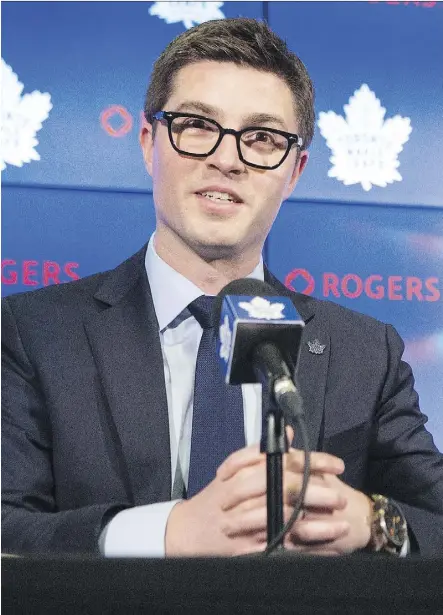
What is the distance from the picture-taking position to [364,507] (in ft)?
4.26

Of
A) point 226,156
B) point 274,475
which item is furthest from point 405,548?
point 226,156

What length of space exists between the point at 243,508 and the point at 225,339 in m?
0.30

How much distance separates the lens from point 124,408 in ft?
5.04

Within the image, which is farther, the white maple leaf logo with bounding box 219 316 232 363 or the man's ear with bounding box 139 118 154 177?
the man's ear with bounding box 139 118 154 177

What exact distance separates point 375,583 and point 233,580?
0.11 meters

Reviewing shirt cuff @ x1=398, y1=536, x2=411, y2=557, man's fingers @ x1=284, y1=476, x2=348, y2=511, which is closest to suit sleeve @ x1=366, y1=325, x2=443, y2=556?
shirt cuff @ x1=398, y1=536, x2=411, y2=557

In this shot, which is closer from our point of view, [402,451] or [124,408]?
[124,408]

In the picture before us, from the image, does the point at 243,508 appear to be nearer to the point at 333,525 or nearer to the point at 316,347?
the point at 333,525

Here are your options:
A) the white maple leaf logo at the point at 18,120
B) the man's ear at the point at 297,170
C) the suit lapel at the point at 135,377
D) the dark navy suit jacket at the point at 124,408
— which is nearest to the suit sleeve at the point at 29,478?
the dark navy suit jacket at the point at 124,408

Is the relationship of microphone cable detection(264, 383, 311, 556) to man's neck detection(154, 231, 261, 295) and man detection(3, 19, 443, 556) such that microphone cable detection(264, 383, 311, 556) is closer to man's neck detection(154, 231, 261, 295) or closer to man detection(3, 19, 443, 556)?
man detection(3, 19, 443, 556)

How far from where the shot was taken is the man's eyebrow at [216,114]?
1.63 meters

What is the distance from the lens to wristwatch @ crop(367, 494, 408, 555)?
1320 mm

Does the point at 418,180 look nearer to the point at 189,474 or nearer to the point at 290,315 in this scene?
the point at 189,474

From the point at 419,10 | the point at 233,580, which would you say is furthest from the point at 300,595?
the point at 419,10
